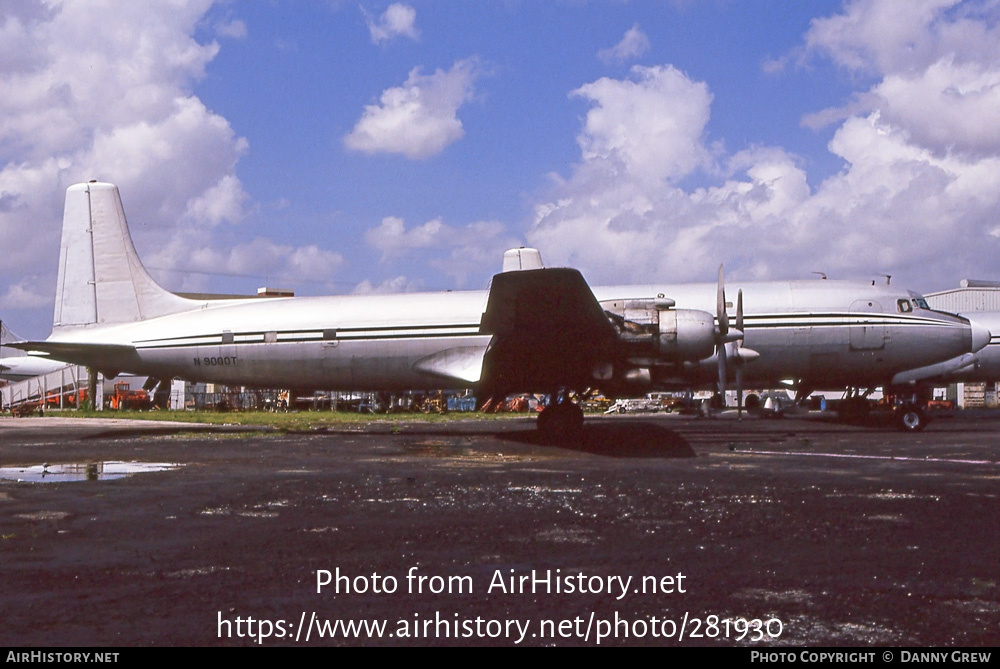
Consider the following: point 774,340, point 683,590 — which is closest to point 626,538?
point 683,590

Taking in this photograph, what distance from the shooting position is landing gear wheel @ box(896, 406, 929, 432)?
23281mm

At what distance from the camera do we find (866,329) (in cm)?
2272

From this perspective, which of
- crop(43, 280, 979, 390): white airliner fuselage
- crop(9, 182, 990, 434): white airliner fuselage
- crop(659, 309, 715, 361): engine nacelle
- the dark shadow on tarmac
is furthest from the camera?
crop(43, 280, 979, 390): white airliner fuselage

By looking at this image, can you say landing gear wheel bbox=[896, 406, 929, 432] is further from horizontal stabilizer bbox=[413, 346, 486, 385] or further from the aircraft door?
horizontal stabilizer bbox=[413, 346, 486, 385]

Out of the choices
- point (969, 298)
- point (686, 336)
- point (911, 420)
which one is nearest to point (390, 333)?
point (686, 336)

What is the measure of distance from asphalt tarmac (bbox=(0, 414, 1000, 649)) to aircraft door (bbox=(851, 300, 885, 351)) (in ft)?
31.3

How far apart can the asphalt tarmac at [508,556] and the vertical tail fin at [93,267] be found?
38.4ft

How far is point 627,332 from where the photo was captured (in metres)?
19.0

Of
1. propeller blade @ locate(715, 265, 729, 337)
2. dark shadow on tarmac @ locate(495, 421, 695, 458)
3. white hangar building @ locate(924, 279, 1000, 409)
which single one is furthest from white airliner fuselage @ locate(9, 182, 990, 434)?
white hangar building @ locate(924, 279, 1000, 409)

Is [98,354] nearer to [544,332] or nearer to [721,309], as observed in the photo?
[544,332]

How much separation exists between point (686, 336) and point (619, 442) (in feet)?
9.43

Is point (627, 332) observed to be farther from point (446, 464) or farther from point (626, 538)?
point (626, 538)

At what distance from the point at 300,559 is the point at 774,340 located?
718 inches
